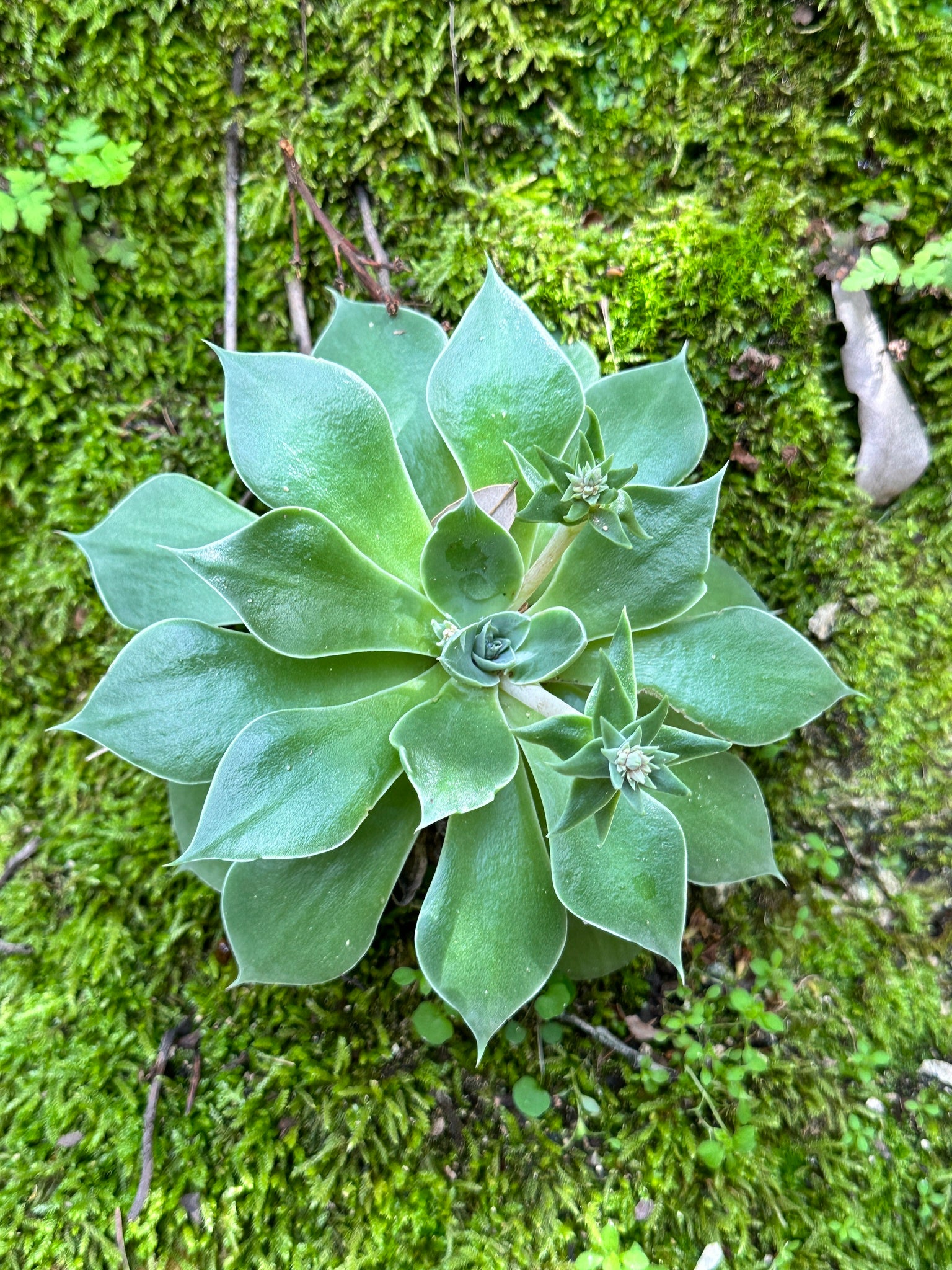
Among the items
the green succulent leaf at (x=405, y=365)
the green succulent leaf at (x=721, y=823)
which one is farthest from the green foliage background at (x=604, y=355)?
the green succulent leaf at (x=721, y=823)

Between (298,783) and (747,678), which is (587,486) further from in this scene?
(298,783)

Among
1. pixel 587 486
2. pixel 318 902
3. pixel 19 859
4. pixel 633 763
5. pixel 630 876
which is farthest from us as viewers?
pixel 19 859

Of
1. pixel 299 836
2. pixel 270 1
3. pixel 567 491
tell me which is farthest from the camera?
pixel 270 1

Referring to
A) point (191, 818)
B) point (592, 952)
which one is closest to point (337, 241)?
point (191, 818)

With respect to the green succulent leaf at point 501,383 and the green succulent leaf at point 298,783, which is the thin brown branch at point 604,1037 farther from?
the green succulent leaf at point 501,383

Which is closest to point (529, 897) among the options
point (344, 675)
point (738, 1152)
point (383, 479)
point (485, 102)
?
point (344, 675)

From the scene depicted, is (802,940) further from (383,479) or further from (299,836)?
(383,479)
